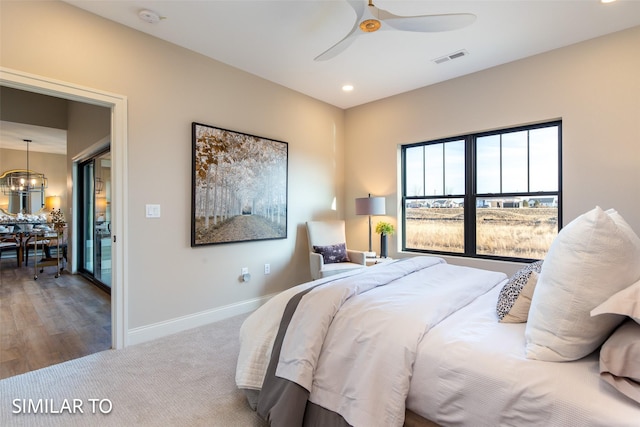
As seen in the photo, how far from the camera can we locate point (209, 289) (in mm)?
3357

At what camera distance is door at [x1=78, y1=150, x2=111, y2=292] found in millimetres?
4520

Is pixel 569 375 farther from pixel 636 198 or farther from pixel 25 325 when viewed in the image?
pixel 25 325

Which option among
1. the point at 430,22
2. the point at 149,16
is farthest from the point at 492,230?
the point at 149,16

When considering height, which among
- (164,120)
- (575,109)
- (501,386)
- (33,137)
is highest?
(33,137)

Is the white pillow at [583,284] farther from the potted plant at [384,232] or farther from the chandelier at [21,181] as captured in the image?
the chandelier at [21,181]

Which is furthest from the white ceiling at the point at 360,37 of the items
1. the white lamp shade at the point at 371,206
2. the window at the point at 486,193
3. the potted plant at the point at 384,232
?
the potted plant at the point at 384,232

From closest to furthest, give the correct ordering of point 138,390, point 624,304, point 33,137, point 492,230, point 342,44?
point 624,304 → point 138,390 → point 342,44 → point 492,230 → point 33,137

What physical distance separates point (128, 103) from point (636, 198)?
449 cm

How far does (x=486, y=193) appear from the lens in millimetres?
3752

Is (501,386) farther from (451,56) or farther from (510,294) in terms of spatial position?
(451,56)

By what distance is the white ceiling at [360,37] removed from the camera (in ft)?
8.14

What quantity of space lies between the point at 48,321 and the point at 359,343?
3.61m

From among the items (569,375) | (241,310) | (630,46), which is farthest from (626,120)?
(241,310)

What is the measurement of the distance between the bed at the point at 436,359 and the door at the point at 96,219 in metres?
3.68
